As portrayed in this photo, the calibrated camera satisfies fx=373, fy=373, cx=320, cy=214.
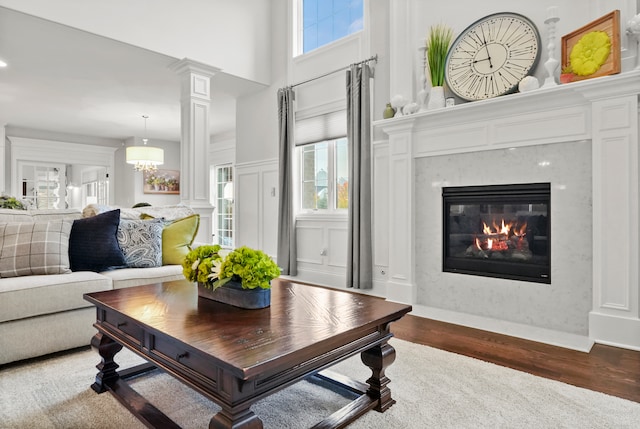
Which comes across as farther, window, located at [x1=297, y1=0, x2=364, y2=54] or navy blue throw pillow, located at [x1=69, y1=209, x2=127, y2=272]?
window, located at [x1=297, y1=0, x2=364, y2=54]

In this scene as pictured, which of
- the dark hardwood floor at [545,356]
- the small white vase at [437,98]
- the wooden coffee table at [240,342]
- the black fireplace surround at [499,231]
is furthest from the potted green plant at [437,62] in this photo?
the wooden coffee table at [240,342]

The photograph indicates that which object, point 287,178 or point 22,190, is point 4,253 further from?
point 22,190

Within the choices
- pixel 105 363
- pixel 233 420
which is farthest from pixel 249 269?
pixel 105 363

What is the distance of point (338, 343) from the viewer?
1.34 metres

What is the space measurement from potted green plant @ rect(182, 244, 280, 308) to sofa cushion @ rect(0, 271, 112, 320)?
1026mm

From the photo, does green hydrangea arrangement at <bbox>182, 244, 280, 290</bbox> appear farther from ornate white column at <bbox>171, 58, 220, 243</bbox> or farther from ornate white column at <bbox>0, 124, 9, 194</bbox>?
ornate white column at <bbox>0, 124, 9, 194</bbox>

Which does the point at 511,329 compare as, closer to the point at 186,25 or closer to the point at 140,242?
the point at 140,242

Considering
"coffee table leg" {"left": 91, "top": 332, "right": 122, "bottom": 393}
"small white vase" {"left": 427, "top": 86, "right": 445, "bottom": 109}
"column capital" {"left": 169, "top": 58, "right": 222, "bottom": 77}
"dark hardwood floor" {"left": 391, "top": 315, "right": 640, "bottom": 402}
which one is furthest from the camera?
"column capital" {"left": 169, "top": 58, "right": 222, "bottom": 77}

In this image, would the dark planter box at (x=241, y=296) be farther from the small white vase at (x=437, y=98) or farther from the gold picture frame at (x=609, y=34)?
the gold picture frame at (x=609, y=34)

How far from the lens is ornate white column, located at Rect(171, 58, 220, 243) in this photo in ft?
14.2

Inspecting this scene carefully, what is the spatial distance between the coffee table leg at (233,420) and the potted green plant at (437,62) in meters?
3.02

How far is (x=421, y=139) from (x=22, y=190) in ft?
26.6

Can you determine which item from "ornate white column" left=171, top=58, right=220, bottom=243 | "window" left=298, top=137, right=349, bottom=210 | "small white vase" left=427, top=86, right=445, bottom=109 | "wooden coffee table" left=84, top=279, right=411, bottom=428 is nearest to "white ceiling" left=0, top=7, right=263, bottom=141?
"ornate white column" left=171, top=58, right=220, bottom=243

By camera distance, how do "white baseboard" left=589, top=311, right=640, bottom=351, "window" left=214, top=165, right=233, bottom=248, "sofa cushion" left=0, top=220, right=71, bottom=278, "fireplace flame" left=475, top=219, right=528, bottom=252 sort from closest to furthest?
1. "sofa cushion" left=0, top=220, right=71, bottom=278
2. "white baseboard" left=589, top=311, right=640, bottom=351
3. "fireplace flame" left=475, top=219, right=528, bottom=252
4. "window" left=214, top=165, right=233, bottom=248
